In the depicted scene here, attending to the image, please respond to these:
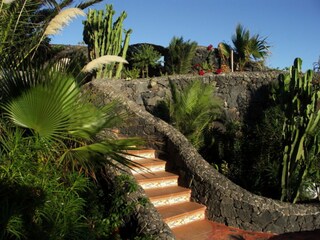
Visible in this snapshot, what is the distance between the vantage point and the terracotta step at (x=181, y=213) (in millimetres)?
5543

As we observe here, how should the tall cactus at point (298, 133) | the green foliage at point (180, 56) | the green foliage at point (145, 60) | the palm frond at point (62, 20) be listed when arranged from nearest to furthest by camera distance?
the palm frond at point (62, 20)
the tall cactus at point (298, 133)
the green foliage at point (145, 60)
the green foliage at point (180, 56)

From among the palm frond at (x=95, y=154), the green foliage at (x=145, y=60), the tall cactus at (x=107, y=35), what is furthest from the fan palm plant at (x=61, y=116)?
the green foliage at (x=145, y=60)

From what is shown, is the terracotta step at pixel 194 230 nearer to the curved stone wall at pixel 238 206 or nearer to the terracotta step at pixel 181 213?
the terracotta step at pixel 181 213

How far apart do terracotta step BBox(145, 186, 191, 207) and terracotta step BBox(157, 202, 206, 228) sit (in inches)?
3.2

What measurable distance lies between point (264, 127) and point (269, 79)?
2.47 meters

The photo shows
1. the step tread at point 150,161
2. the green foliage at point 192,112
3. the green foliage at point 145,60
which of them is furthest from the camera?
the green foliage at point 145,60

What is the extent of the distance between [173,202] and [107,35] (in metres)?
6.59

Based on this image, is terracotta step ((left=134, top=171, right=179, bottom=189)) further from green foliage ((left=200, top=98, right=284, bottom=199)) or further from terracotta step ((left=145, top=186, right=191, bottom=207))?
green foliage ((left=200, top=98, right=284, bottom=199))

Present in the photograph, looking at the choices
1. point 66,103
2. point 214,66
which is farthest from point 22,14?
point 214,66

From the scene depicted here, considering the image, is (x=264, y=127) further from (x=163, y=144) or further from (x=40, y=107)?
(x=40, y=107)

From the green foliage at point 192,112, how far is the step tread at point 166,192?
6.31 ft

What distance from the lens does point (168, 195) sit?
5.98 meters

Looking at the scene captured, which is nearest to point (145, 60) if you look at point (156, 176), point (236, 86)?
point (236, 86)

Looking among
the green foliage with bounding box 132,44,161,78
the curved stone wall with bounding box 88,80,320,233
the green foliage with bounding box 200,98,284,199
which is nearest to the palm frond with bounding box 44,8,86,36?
the curved stone wall with bounding box 88,80,320,233
